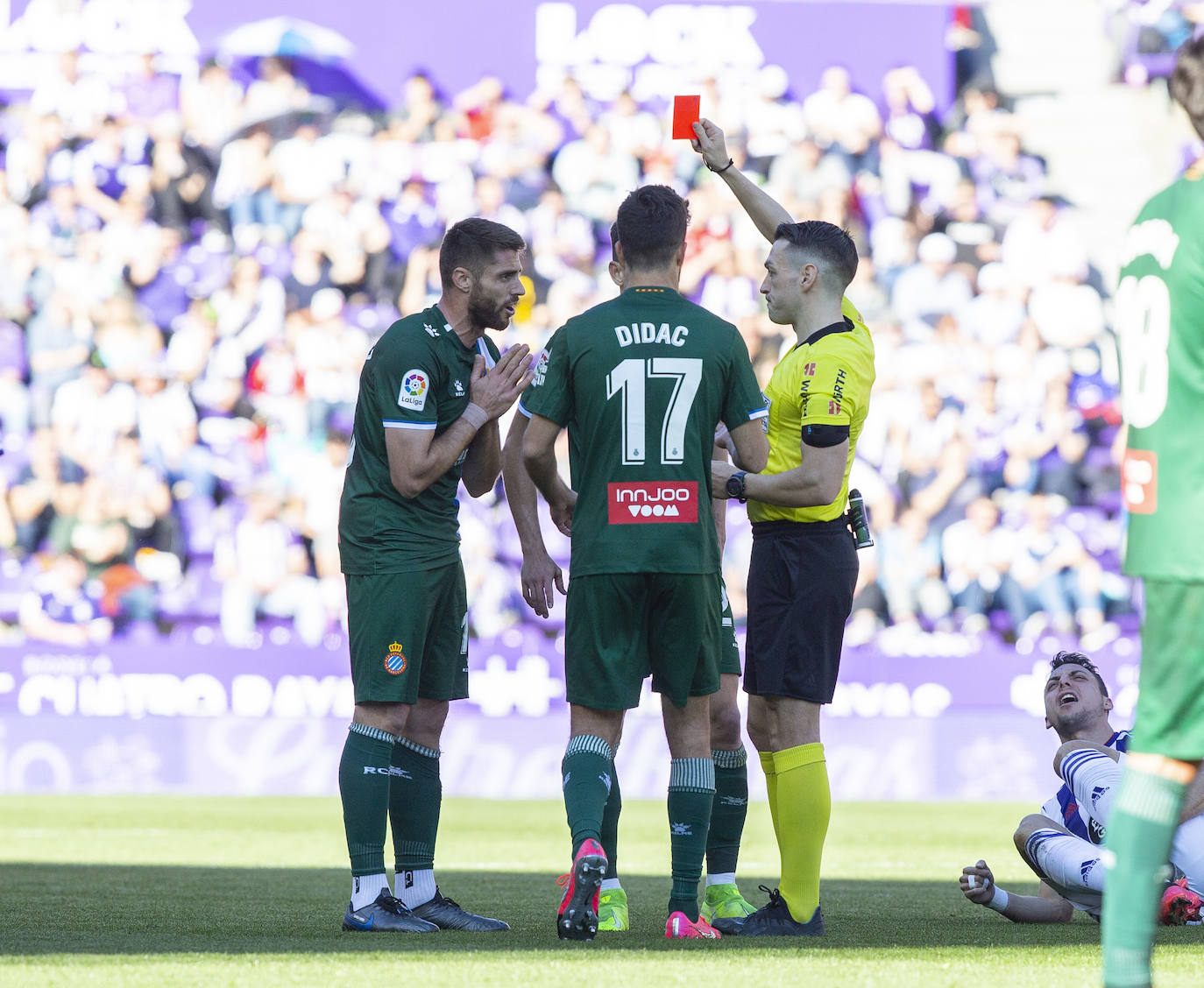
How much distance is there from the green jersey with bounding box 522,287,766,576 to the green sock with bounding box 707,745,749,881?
0.89 m

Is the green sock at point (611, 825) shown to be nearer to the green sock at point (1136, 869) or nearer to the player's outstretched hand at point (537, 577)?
the player's outstretched hand at point (537, 577)

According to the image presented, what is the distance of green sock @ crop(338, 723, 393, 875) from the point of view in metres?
4.92

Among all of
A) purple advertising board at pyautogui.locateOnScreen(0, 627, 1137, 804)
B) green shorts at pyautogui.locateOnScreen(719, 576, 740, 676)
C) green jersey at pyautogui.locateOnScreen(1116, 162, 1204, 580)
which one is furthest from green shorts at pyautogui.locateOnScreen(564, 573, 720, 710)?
purple advertising board at pyautogui.locateOnScreen(0, 627, 1137, 804)

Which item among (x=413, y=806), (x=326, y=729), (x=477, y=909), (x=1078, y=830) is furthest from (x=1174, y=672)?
(x=326, y=729)

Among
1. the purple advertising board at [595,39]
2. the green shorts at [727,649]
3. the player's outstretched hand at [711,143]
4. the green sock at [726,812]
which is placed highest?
the purple advertising board at [595,39]

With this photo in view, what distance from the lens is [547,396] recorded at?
15.8 feet

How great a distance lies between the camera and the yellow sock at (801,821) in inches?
187

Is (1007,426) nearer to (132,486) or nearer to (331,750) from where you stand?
(331,750)

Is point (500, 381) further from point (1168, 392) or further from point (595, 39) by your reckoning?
point (595, 39)

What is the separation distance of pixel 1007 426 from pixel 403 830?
34.4 ft

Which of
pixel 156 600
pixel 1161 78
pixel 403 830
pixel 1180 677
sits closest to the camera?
pixel 1180 677

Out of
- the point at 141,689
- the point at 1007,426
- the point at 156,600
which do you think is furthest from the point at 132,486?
the point at 1007,426

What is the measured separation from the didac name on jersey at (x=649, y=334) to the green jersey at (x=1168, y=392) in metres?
1.76

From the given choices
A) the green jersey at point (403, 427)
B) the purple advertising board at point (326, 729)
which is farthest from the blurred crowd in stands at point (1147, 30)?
the green jersey at point (403, 427)
